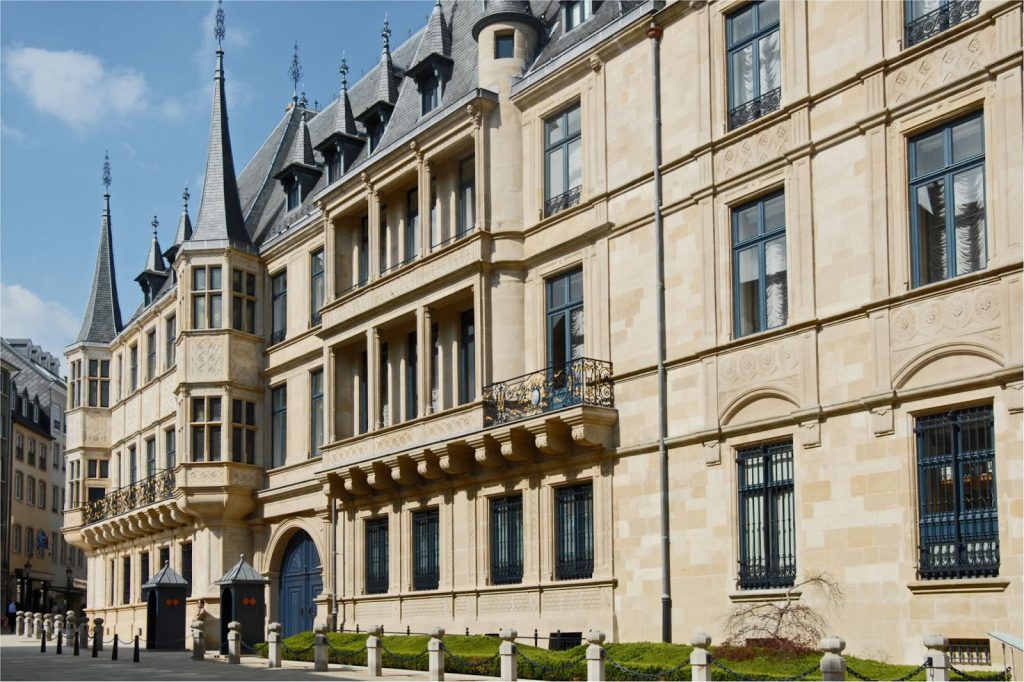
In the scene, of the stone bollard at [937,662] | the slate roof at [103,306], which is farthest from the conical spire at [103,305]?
the stone bollard at [937,662]

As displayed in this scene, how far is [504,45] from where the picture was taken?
3034 cm

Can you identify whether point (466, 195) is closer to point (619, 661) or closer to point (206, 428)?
point (619, 661)

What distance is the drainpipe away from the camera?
24.1 m

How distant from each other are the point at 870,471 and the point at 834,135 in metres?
5.47

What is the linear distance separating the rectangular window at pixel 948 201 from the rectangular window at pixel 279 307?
23.5 m

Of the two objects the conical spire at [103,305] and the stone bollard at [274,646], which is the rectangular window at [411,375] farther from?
the conical spire at [103,305]

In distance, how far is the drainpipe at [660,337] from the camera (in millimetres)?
24062

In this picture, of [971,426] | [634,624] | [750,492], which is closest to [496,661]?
[634,624]

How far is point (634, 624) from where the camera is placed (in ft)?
81.4

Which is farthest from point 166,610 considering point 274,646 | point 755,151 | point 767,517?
point 755,151

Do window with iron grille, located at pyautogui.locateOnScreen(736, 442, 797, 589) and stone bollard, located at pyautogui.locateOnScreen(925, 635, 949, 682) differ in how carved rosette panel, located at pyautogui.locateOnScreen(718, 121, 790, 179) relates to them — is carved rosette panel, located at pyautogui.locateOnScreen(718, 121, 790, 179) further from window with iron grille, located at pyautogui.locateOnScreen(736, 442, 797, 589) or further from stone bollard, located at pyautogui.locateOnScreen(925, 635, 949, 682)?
stone bollard, located at pyautogui.locateOnScreen(925, 635, 949, 682)

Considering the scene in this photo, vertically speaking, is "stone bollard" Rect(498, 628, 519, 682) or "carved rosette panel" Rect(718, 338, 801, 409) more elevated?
"carved rosette panel" Rect(718, 338, 801, 409)

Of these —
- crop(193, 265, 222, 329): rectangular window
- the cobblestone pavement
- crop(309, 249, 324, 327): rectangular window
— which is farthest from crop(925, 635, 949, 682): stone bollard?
crop(193, 265, 222, 329): rectangular window

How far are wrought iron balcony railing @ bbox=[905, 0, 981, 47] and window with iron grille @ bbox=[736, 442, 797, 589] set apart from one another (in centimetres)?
676
